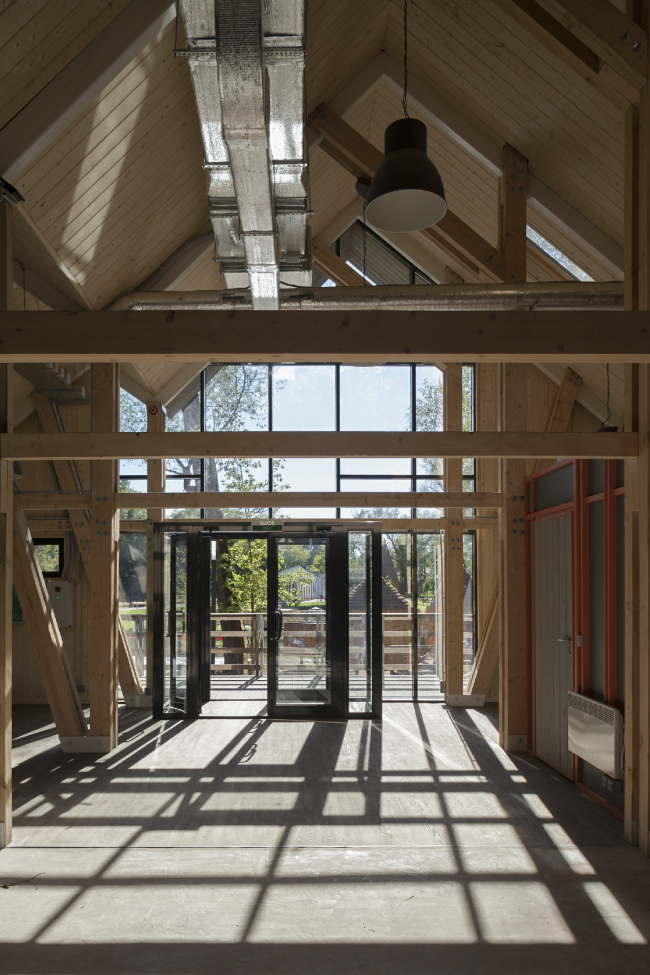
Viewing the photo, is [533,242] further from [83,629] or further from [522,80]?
[83,629]

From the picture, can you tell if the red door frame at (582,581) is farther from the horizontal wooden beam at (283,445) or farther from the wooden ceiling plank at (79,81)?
the wooden ceiling plank at (79,81)

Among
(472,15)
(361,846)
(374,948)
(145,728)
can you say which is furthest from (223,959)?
(472,15)

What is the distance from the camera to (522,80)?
618 cm

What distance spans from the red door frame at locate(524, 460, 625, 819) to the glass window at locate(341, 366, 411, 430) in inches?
158

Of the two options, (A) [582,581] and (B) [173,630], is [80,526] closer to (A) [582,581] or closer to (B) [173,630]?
(B) [173,630]

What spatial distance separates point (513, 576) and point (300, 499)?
2556 mm

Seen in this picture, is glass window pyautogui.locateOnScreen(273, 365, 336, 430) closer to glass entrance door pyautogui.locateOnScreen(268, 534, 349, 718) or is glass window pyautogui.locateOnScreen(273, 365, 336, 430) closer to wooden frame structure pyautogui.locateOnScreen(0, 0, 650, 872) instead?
wooden frame structure pyautogui.locateOnScreen(0, 0, 650, 872)

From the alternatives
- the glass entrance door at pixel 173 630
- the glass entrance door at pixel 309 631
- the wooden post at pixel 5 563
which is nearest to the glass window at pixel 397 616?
the glass entrance door at pixel 309 631

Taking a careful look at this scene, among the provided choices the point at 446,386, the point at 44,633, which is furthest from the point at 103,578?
the point at 446,386

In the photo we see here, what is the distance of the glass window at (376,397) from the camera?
1151 centimetres

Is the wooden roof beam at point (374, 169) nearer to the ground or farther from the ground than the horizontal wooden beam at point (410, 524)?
farther from the ground

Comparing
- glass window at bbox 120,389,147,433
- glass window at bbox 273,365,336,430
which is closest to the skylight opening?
glass window at bbox 273,365,336,430

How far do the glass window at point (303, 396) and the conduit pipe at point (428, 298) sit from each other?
161 inches

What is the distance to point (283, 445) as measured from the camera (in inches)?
228
